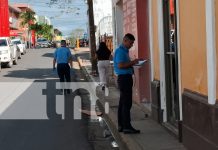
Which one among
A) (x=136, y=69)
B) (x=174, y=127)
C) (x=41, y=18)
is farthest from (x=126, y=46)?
(x=41, y=18)

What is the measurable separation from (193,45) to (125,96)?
2296 mm

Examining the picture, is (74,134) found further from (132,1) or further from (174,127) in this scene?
(132,1)

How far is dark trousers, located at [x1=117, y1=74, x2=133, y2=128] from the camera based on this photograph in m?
9.07

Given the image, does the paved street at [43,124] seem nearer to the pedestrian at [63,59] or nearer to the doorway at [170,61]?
the pedestrian at [63,59]

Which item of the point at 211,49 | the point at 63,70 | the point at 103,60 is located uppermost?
the point at 211,49

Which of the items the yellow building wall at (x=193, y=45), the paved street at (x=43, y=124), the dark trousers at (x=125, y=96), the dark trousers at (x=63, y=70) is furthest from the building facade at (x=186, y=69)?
the dark trousers at (x=63, y=70)

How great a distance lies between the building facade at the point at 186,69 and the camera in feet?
20.7

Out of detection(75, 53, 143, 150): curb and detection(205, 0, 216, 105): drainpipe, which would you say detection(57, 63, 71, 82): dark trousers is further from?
detection(205, 0, 216, 105): drainpipe

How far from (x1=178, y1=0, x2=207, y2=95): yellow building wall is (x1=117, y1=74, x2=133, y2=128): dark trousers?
4.56ft

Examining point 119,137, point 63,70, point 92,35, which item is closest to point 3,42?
point 92,35

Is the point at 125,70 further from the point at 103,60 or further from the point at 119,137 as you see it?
the point at 103,60

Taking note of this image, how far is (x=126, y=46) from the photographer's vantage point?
9070 mm

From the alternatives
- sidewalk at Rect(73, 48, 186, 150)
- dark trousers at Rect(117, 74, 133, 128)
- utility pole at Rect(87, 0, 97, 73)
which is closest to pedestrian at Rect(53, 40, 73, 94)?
sidewalk at Rect(73, 48, 186, 150)

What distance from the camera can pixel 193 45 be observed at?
7.16 metres
